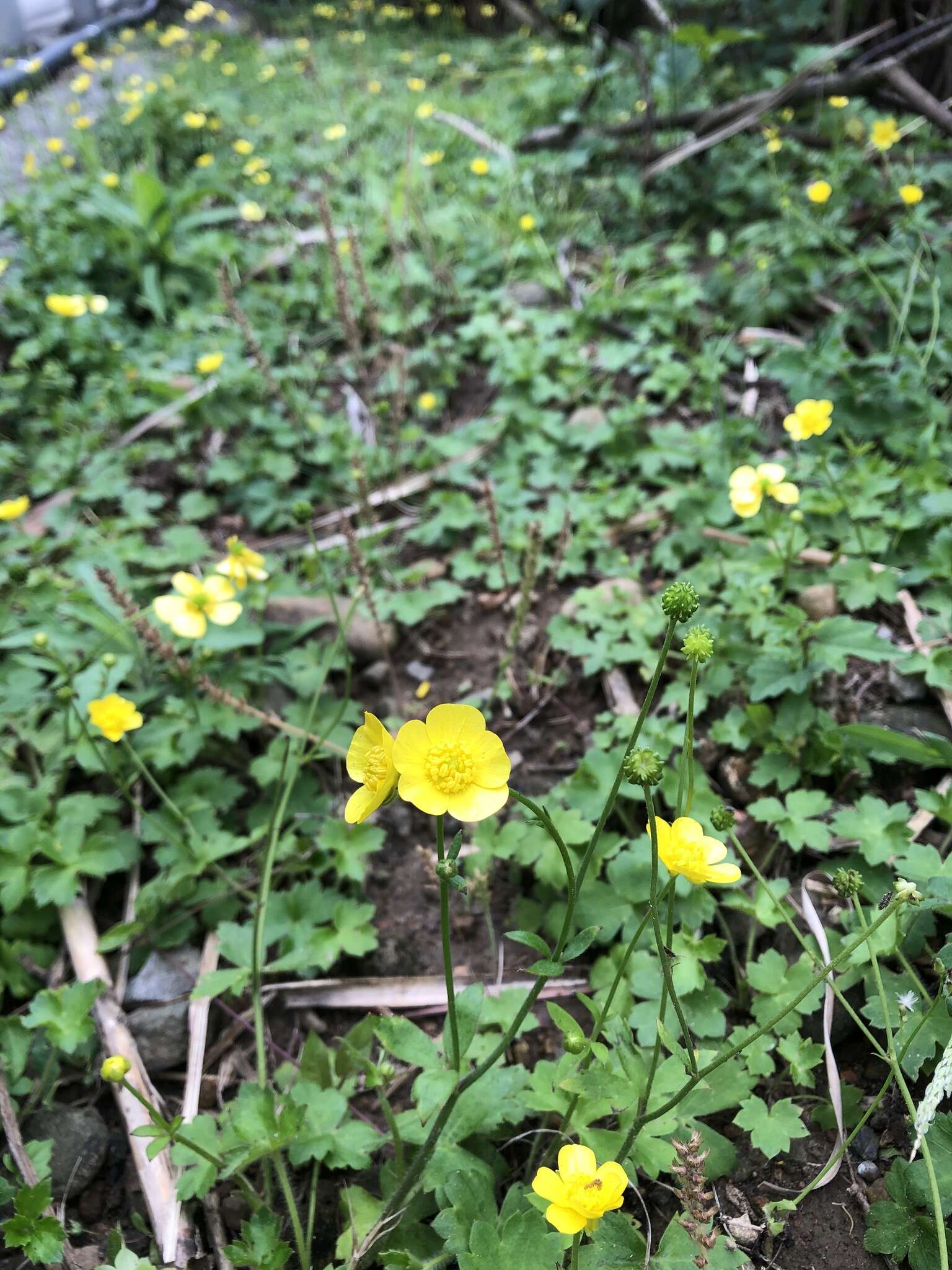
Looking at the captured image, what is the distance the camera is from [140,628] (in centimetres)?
224

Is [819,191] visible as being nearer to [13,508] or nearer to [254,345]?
[254,345]

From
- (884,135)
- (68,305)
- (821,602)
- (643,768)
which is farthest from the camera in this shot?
(68,305)

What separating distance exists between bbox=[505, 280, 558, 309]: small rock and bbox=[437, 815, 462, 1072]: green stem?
3.35m

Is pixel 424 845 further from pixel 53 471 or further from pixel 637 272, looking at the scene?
pixel 637 272

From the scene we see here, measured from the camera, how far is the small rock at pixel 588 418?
3.25 meters

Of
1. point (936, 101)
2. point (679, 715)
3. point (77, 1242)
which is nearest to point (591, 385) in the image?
point (679, 715)

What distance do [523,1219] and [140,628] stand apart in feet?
→ 5.55

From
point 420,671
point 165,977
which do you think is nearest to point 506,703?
point 420,671

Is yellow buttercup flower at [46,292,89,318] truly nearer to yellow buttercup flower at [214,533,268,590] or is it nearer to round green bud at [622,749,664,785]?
yellow buttercup flower at [214,533,268,590]

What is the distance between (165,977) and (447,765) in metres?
1.29

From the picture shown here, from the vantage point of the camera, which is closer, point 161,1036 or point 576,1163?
point 576,1163

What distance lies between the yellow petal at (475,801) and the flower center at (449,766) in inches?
0.4

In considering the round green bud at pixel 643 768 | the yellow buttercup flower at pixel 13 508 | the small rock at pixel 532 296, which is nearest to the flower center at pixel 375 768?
the round green bud at pixel 643 768

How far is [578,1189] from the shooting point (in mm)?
1164
